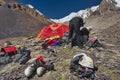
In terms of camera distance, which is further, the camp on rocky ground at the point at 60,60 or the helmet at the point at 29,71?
the helmet at the point at 29,71

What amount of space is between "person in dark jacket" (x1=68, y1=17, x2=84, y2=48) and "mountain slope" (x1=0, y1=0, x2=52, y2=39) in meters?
38.8

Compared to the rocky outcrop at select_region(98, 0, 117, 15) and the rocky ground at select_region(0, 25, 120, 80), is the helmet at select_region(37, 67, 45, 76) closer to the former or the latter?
the rocky ground at select_region(0, 25, 120, 80)

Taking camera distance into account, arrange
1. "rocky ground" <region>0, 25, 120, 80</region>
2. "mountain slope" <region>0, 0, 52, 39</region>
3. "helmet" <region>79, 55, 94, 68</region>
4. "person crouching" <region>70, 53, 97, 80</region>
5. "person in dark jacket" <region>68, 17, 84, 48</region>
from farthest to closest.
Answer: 1. "mountain slope" <region>0, 0, 52, 39</region>
2. "person in dark jacket" <region>68, 17, 84, 48</region>
3. "rocky ground" <region>0, 25, 120, 80</region>
4. "helmet" <region>79, 55, 94, 68</region>
5. "person crouching" <region>70, 53, 97, 80</region>

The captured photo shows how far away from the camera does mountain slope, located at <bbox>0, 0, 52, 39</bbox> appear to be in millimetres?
65963

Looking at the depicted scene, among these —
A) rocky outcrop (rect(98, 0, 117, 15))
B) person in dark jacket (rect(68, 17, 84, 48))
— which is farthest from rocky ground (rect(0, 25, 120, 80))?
rocky outcrop (rect(98, 0, 117, 15))

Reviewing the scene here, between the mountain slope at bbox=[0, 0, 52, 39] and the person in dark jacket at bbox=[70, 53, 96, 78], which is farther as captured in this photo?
the mountain slope at bbox=[0, 0, 52, 39]

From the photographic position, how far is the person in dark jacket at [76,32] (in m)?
19.5

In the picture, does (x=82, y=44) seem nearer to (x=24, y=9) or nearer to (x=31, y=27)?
(x=31, y=27)

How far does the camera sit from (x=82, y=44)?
19.3 metres

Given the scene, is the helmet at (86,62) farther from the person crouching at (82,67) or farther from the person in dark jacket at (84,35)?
the person in dark jacket at (84,35)

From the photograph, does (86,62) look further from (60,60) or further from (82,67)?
(60,60)

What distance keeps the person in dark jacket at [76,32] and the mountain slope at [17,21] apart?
38.8 meters

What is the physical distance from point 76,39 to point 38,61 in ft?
13.6

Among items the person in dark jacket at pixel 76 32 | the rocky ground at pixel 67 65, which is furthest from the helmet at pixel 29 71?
the person in dark jacket at pixel 76 32
